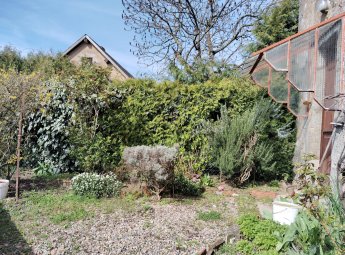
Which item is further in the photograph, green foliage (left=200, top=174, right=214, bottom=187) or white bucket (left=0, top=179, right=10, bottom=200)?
green foliage (left=200, top=174, right=214, bottom=187)

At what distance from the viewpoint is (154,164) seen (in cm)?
499

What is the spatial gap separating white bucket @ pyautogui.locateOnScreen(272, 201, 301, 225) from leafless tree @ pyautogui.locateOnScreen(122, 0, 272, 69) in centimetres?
974

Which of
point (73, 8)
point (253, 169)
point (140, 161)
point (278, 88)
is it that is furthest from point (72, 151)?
point (73, 8)

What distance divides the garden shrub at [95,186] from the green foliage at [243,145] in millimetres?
2335

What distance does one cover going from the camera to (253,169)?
671cm

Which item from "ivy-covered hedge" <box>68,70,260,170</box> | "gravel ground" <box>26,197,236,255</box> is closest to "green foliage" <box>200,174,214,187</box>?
"ivy-covered hedge" <box>68,70,260,170</box>

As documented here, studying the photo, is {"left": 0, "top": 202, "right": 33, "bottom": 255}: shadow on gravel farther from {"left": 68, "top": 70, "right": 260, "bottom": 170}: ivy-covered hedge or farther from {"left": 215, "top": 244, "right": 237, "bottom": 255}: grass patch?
{"left": 68, "top": 70, "right": 260, "bottom": 170}: ivy-covered hedge

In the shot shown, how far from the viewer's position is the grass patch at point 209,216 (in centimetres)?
437

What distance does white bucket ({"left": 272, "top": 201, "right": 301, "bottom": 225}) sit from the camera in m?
3.84

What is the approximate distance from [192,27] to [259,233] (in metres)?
11.4

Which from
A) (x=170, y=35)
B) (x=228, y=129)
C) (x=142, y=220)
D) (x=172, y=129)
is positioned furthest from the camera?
(x=170, y=35)

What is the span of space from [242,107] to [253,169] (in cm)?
158

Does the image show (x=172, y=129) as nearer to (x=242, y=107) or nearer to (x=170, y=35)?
(x=242, y=107)

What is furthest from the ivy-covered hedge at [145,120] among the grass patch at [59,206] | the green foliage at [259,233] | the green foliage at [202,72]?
the green foliage at [259,233]
